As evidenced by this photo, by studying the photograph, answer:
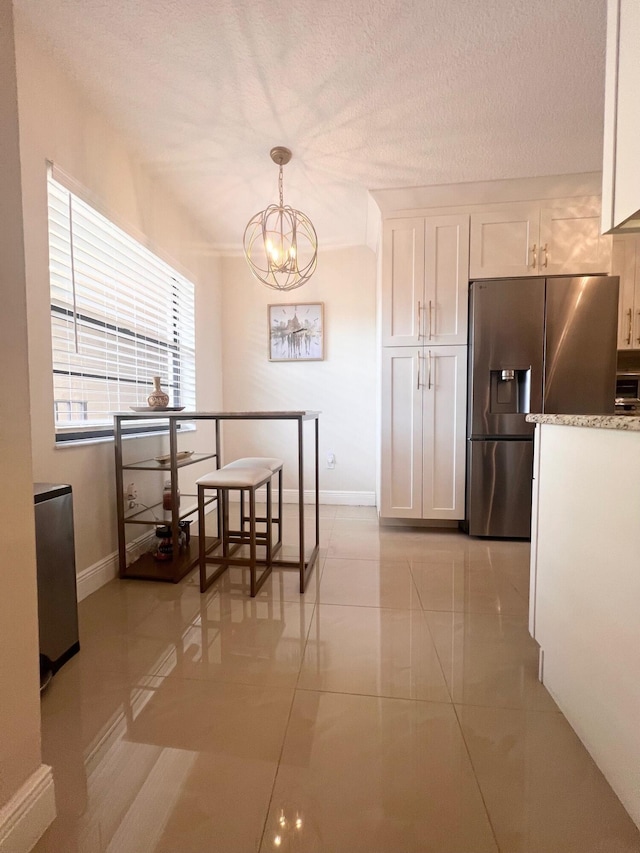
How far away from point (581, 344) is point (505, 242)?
0.89 m

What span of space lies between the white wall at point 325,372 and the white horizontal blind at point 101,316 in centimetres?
90

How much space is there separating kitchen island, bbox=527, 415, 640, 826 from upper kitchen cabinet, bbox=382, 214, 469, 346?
5.24 feet

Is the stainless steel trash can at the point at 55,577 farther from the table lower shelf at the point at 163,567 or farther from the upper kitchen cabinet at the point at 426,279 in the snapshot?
the upper kitchen cabinet at the point at 426,279

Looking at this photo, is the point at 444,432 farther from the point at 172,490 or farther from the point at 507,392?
the point at 172,490

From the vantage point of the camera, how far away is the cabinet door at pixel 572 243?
8.18ft

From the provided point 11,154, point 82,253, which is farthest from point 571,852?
point 82,253

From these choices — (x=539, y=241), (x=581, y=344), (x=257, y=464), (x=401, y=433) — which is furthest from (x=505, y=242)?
(x=257, y=464)

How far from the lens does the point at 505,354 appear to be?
254cm

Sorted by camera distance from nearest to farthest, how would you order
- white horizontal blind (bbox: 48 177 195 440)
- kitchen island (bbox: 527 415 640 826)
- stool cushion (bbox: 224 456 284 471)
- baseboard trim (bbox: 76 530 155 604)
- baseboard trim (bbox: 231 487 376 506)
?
1. kitchen island (bbox: 527 415 640 826)
2. white horizontal blind (bbox: 48 177 195 440)
3. baseboard trim (bbox: 76 530 155 604)
4. stool cushion (bbox: 224 456 284 471)
5. baseboard trim (bbox: 231 487 376 506)

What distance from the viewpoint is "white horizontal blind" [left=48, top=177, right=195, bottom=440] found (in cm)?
172

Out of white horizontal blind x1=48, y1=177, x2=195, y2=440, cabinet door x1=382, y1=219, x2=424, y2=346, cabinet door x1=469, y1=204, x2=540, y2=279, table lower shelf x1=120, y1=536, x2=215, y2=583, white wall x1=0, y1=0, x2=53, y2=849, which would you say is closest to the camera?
white wall x1=0, y1=0, x2=53, y2=849

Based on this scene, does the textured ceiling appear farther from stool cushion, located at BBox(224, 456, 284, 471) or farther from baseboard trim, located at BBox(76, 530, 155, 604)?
baseboard trim, located at BBox(76, 530, 155, 604)

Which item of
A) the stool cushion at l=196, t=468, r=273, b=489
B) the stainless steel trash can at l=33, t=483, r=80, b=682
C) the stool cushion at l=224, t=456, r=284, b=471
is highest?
the stool cushion at l=224, t=456, r=284, b=471

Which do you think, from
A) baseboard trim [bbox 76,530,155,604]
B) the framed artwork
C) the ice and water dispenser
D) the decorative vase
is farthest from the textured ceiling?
baseboard trim [bbox 76,530,155,604]
